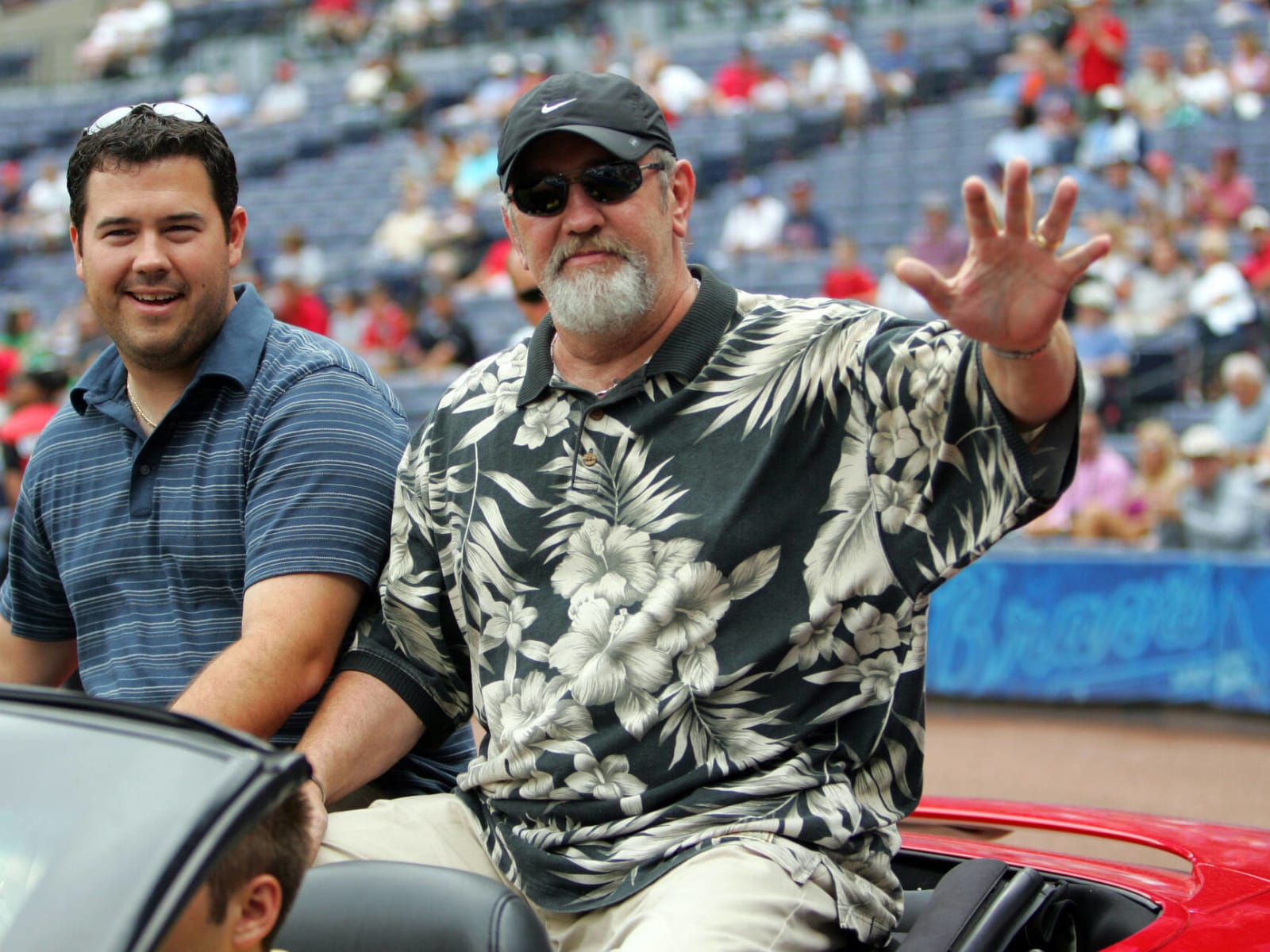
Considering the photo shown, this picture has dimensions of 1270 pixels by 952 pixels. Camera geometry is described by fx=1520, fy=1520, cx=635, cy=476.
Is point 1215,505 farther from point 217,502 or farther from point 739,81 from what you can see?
point 739,81

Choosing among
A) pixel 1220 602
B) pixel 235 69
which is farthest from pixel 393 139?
pixel 1220 602

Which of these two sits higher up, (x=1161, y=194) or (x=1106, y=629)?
(x=1161, y=194)

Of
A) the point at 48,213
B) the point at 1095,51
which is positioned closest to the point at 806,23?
the point at 1095,51

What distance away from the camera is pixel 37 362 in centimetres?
782

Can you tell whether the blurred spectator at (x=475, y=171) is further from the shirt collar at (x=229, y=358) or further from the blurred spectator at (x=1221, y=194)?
the shirt collar at (x=229, y=358)

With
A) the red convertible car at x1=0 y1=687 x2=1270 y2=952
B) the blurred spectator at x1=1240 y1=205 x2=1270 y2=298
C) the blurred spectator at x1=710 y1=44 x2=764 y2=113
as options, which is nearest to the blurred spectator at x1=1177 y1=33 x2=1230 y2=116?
the blurred spectator at x1=1240 y1=205 x2=1270 y2=298

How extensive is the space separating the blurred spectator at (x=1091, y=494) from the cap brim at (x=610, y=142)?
271 inches

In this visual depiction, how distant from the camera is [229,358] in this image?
9.44 feet

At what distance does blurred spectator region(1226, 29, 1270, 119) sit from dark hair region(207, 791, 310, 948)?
12622 millimetres

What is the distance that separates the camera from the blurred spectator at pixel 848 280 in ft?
37.7

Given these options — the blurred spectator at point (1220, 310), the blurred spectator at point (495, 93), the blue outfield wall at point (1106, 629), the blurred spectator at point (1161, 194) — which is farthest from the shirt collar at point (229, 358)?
the blurred spectator at point (495, 93)

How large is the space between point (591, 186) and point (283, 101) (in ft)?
63.0

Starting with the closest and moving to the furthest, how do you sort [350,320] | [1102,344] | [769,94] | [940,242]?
[1102,344], [940,242], [350,320], [769,94]

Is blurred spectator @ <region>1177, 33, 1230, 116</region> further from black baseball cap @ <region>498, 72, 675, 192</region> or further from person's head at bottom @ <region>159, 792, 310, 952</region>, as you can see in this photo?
person's head at bottom @ <region>159, 792, 310, 952</region>
